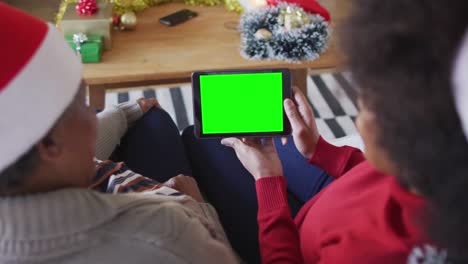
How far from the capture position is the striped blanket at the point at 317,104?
1974mm

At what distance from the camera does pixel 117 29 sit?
1577 millimetres

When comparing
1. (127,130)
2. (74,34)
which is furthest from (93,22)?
(127,130)

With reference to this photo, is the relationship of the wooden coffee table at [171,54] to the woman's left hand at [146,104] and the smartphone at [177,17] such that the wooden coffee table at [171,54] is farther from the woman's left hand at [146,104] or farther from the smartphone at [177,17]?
the woman's left hand at [146,104]

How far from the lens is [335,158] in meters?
0.97

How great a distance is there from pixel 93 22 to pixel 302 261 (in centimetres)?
98

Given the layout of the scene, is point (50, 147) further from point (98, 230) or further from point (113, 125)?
point (113, 125)

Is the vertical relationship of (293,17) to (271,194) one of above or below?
above

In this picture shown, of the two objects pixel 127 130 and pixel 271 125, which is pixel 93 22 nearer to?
pixel 127 130

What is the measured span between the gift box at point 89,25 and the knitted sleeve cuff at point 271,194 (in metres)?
0.81

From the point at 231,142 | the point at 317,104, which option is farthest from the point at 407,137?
the point at 317,104

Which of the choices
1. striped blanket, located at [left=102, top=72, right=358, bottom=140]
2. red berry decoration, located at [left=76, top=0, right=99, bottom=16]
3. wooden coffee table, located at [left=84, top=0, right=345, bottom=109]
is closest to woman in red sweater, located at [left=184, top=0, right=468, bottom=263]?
wooden coffee table, located at [left=84, top=0, right=345, bottom=109]

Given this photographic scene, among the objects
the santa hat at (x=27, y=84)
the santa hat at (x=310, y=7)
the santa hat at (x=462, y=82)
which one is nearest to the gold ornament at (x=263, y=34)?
the santa hat at (x=310, y=7)

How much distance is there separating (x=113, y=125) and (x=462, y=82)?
79 cm

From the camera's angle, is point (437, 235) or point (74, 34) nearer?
point (437, 235)
